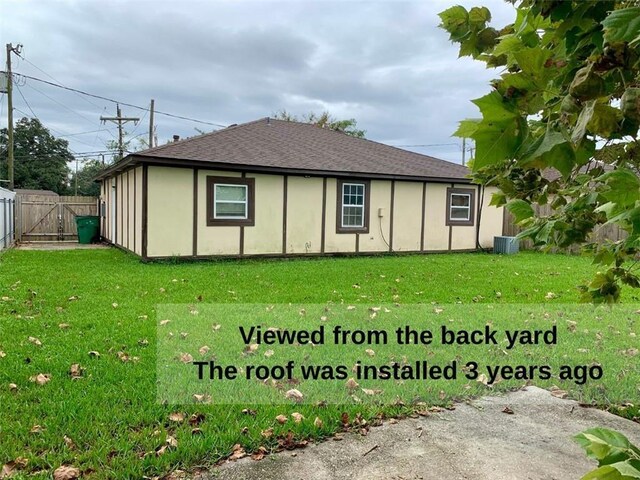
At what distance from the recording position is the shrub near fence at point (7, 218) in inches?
479

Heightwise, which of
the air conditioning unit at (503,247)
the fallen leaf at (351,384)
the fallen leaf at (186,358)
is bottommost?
the fallen leaf at (351,384)

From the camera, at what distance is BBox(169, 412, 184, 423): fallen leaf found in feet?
9.27

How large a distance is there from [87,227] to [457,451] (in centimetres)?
1627

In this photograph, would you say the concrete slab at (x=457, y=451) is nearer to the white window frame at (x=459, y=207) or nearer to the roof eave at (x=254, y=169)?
the roof eave at (x=254, y=169)

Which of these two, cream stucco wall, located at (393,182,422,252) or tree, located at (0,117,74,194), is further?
tree, located at (0,117,74,194)

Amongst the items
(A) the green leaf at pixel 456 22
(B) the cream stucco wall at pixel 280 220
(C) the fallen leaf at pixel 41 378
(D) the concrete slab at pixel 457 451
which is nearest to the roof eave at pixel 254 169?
(B) the cream stucco wall at pixel 280 220

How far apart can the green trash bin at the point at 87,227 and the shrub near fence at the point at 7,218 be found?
1.95 metres

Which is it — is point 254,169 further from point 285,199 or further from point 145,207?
point 145,207

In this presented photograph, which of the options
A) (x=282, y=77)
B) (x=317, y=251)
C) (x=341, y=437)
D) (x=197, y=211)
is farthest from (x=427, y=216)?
(x=282, y=77)

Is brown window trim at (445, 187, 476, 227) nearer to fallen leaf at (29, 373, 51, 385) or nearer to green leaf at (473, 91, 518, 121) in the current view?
fallen leaf at (29, 373, 51, 385)

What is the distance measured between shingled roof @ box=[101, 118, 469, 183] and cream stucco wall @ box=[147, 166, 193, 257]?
1.32 feet

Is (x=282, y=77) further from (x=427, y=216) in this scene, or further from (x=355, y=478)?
(x=355, y=478)

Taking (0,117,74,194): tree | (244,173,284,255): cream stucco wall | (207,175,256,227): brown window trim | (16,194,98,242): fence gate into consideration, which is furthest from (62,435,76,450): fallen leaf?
(0,117,74,194): tree

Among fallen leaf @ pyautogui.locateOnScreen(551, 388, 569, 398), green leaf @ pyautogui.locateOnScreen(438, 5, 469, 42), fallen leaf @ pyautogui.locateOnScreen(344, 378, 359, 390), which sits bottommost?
fallen leaf @ pyautogui.locateOnScreen(551, 388, 569, 398)
